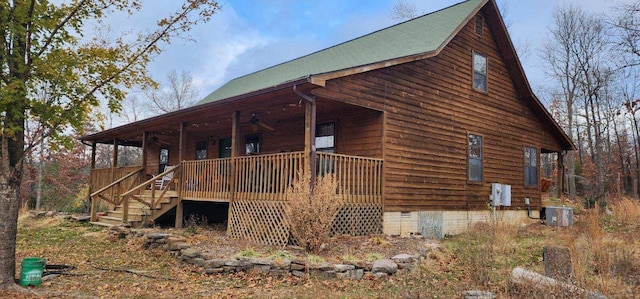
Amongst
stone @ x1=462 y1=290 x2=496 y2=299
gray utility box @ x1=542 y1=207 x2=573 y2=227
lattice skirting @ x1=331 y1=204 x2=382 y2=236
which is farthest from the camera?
gray utility box @ x1=542 y1=207 x2=573 y2=227

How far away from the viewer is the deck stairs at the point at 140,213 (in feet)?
38.2

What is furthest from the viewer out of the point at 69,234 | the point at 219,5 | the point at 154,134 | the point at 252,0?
the point at 154,134

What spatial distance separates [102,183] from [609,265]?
1706cm

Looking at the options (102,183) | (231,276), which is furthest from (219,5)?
(102,183)

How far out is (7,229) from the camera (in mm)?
6066

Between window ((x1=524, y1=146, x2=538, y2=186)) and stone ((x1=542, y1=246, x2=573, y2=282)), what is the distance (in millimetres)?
10119

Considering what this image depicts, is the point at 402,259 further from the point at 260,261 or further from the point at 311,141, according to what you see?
the point at 311,141

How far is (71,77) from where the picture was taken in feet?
20.4

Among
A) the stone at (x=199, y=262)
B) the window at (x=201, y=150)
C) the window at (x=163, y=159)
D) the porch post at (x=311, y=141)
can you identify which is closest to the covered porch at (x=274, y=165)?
the porch post at (x=311, y=141)

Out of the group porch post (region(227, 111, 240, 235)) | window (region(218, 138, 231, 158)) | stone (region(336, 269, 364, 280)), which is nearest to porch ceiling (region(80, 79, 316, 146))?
porch post (region(227, 111, 240, 235))

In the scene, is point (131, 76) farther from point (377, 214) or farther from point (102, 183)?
point (102, 183)

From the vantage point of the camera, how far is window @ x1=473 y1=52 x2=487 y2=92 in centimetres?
1363

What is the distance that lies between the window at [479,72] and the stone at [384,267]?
8.22m

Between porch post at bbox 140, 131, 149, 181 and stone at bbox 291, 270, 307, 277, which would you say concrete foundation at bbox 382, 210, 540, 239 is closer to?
stone at bbox 291, 270, 307, 277
